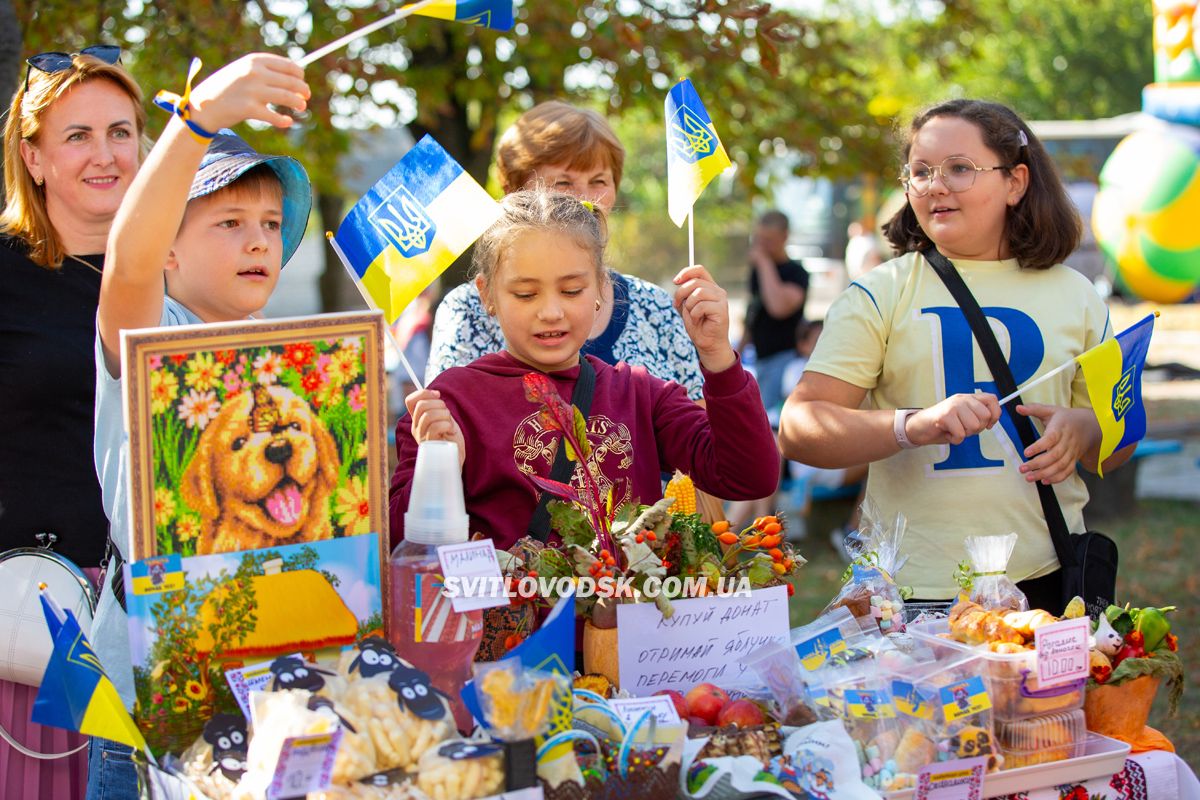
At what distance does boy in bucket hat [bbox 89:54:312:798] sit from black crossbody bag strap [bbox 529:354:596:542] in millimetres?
567

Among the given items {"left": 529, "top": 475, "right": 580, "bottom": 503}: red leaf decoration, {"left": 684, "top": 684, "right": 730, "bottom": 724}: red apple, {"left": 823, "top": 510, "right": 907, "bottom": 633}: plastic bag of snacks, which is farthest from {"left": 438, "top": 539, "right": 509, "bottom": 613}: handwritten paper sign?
{"left": 823, "top": 510, "right": 907, "bottom": 633}: plastic bag of snacks

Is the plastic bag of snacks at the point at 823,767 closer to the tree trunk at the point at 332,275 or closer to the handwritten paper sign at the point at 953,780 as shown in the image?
the handwritten paper sign at the point at 953,780

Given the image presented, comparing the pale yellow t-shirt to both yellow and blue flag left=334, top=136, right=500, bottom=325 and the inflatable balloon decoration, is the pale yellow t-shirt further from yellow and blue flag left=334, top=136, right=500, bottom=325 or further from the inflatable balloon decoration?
the inflatable balloon decoration

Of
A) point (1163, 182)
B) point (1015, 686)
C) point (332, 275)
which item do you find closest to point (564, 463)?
point (1015, 686)

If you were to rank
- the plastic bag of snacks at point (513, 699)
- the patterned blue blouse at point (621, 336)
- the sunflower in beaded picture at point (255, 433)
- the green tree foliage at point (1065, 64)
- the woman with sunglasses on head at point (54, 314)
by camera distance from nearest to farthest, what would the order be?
1. the plastic bag of snacks at point (513, 699)
2. the sunflower in beaded picture at point (255, 433)
3. the woman with sunglasses on head at point (54, 314)
4. the patterned blue blouse at point (621, 336)
5. the green tree foliage at point (1065, 64)

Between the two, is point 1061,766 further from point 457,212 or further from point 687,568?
point 457,212

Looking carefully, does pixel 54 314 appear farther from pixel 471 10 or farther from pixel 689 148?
pixel 689 148

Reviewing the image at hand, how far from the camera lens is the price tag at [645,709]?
166 centimetres

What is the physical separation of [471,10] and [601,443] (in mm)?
799

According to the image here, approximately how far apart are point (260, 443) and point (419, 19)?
16.2 feet

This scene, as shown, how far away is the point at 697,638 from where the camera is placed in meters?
1.91

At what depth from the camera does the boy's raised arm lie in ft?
5.31

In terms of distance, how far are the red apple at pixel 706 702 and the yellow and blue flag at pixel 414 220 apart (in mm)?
759


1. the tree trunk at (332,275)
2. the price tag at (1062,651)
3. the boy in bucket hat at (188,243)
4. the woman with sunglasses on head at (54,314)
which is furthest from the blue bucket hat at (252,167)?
the tree trunk at (332,275)
